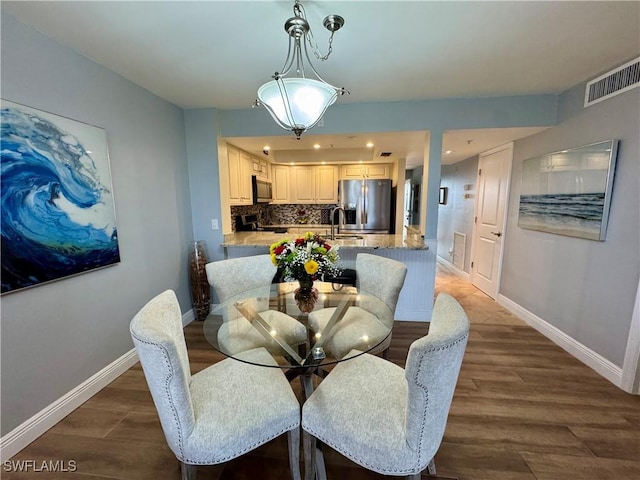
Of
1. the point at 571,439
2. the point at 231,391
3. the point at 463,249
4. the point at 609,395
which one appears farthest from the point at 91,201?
the point at 463,249

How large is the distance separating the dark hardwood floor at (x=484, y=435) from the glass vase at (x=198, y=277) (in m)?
0.88

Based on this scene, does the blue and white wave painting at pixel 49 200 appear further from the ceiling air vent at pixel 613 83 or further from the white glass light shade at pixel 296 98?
the ceiling air vent at pixel 613 83

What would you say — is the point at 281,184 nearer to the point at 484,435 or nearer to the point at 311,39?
the point at 311,39

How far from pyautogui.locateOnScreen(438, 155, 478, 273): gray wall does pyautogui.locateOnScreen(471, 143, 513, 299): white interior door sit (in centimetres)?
22

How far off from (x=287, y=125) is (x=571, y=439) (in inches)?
98.2

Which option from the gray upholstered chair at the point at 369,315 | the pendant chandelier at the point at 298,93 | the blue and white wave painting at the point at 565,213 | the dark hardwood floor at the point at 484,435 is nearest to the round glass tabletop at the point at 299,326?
the gray upholstered chair at the point at 369,315

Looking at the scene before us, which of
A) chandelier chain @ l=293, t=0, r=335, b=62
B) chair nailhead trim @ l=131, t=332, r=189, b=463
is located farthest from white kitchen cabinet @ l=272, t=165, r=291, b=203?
chair nailhead trim @ l=131, t=332, r=189, b=463

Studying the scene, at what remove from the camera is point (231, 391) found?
4.17 ft

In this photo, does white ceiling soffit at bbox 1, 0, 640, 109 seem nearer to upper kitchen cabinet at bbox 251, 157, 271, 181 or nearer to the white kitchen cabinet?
upper kitchen cabinet at bbox 251, 157, 271, 181

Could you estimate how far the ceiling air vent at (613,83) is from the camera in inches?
75.5

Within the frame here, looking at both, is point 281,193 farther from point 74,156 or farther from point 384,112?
point 74,156

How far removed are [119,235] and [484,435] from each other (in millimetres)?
2919

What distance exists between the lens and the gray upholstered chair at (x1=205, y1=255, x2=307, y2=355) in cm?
152

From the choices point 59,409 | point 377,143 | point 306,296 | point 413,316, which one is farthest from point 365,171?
point 59,409
